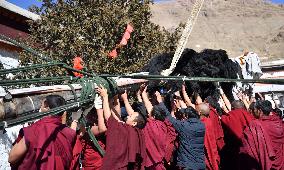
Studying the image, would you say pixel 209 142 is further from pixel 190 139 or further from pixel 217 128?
pixel 190 139

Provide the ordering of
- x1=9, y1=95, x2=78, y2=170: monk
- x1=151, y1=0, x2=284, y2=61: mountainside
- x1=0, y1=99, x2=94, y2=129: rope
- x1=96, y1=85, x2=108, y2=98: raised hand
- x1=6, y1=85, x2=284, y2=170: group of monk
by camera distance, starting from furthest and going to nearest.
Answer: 1. x1=151, y1=0, x2=284, y2=61: mountainside
2. x1=96, y1=85, x2=108, y2=98: raised hand
3. x1=6, y1=85, x2=284, y2=170: group of monk
4. x1=9, y1=95, x2=78, y2=170: monk
5. x1=0, y1=99, x2=94, y2=129: rope

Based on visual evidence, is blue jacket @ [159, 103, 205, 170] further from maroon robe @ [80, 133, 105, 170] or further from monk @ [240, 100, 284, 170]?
maroon robe @ [80, 133, 105, 170]

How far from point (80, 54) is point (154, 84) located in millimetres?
3660

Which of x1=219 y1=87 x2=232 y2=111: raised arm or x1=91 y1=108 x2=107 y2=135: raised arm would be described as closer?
x1=91 y1=108 x2=107 y2=135: raised arm

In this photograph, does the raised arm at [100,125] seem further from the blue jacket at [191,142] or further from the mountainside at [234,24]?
the mountainside at [234,24]

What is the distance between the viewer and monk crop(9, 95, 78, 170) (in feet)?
11.2

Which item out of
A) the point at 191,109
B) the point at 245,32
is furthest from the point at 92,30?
the point at 245,32

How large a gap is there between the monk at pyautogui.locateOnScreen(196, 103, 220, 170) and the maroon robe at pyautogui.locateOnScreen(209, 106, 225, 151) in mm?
159

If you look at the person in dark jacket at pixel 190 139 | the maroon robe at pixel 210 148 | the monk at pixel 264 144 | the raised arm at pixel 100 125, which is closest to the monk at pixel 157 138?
the person in dark jacket at pixel 190 139

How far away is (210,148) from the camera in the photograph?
598 cm

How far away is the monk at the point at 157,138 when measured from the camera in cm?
524

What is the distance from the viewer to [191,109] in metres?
5.48

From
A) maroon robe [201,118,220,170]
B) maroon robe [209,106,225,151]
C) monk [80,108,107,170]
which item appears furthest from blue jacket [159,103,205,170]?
monk [80,108,107,170]

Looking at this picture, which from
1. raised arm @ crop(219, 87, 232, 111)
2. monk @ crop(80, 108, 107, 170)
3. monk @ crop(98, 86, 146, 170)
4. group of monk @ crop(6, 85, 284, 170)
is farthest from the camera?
raised arm @ crop(219, 87, 232, 111)
